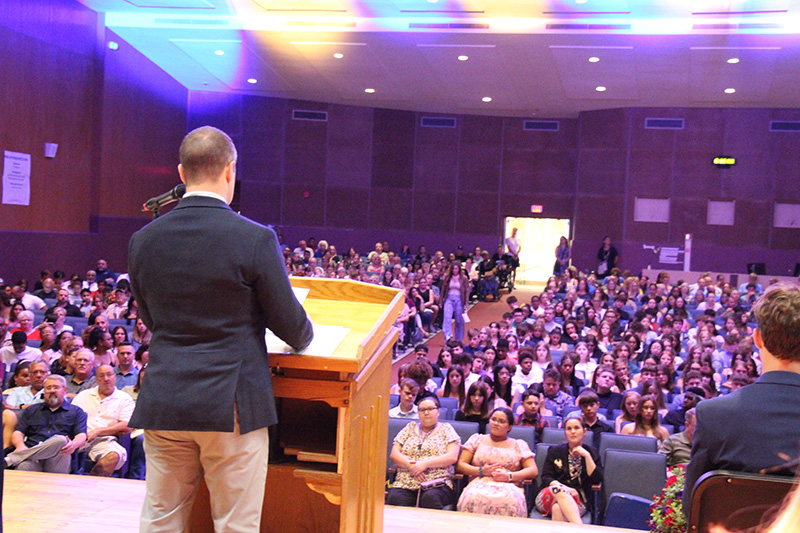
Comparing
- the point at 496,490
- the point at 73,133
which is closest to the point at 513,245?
the point at 73,133

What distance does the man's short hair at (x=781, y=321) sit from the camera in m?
1.64

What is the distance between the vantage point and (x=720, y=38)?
35.9 feet

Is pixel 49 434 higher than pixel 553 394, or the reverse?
pixel 553 394

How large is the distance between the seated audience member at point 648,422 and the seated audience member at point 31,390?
420 centimetres

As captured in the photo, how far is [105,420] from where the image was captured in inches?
195

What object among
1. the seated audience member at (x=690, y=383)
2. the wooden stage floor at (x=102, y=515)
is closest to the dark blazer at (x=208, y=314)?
the wooden stage floor at (x=102, y=515)

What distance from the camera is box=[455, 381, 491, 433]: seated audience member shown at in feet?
17.3

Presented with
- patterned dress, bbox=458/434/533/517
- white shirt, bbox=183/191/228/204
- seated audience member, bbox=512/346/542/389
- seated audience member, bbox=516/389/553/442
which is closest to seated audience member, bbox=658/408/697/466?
seated audience member, bbox=516/389/553/442

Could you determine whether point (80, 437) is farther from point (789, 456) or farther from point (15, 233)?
point (15, 233)

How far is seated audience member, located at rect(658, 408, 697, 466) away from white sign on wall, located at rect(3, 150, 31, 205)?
938 centimetres

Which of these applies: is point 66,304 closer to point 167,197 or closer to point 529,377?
point 529,377

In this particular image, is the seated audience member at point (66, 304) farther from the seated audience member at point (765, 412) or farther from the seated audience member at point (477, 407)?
the seated audience member at point (765, 412)

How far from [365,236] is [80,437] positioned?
13.1 meters

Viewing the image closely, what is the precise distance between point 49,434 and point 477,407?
A: 2807 millimetres
